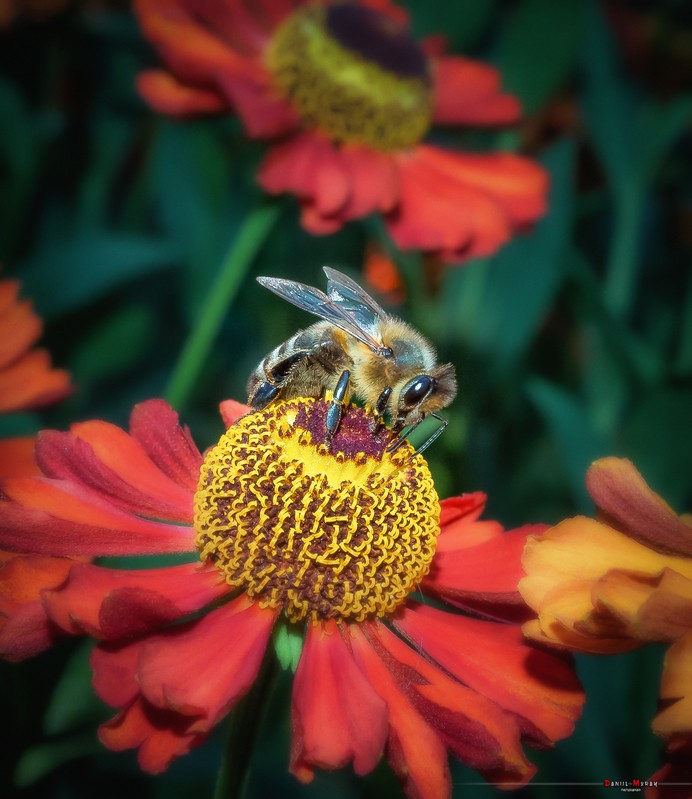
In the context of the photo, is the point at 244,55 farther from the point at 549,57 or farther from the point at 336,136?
the point at 549,57

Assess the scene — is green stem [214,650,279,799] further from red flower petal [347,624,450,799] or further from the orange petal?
the orange petal

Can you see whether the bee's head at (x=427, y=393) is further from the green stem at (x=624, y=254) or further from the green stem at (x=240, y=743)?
the green stem at (x=624, y=254)

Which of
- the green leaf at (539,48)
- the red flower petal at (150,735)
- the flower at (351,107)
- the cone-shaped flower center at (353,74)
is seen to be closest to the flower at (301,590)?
the red flower petal at (150,735)

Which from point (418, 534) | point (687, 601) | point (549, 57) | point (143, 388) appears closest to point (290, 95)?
point (143, 388)

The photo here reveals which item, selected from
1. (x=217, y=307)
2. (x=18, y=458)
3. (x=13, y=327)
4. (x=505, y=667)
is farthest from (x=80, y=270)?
(x=505, y=667)

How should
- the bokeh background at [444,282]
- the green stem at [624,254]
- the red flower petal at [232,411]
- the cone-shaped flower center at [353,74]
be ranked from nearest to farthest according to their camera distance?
the red flower petal at [232,411] < the bokeh background at [444,282] < the cone-shaped flower center at [353,74] < the green stem at [624,254]

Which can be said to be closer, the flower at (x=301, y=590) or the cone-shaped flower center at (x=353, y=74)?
the flower at (x=301, y=590)
